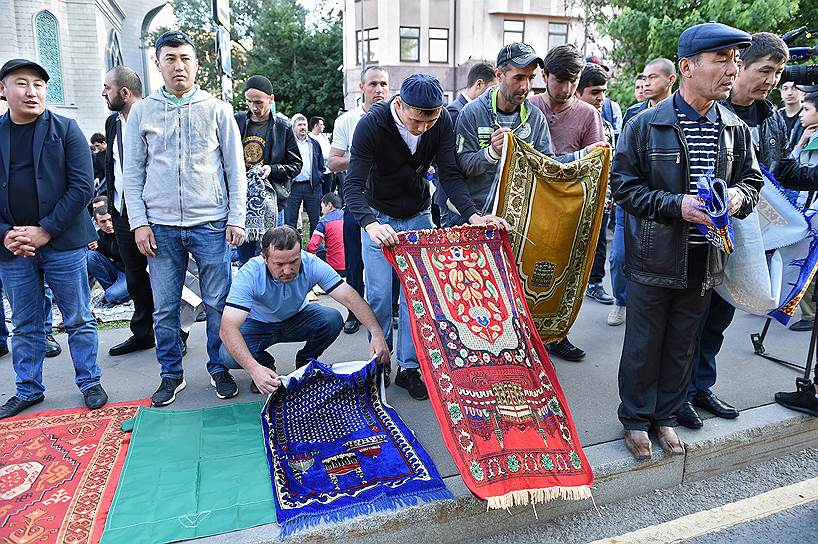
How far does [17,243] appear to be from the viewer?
3.39 m

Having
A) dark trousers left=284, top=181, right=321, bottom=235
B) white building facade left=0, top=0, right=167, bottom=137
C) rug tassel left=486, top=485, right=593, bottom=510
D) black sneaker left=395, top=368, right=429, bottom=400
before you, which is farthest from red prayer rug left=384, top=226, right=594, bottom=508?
white building facade left=0, top=0, right=167, bottom=137

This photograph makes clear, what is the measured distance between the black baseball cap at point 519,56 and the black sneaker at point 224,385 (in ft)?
8.95

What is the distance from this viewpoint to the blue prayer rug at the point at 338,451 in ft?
8.71

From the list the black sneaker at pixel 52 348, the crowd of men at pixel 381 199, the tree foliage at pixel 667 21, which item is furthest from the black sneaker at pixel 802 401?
the tree foliage at pixel 667 21

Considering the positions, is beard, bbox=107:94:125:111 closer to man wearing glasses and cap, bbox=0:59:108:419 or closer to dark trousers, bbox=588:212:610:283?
man wearing glasses and cap, bbox=0:59:108:419

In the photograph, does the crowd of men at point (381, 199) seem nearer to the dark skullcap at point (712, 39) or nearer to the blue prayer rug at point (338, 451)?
the dark skullcap at point (712, 39)

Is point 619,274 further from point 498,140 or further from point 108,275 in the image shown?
point 108,275

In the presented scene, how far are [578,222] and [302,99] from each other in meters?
28.3

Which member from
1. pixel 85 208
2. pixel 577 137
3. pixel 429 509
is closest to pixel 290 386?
pixel 429 509

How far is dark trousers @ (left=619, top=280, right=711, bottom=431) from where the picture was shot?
302 centimetres

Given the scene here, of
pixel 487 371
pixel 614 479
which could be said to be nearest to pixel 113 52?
pixel 487 371

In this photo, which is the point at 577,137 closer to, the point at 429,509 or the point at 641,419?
the point at 641,419

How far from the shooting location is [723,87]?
274 centimetres

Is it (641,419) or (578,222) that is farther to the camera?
(578,222)
